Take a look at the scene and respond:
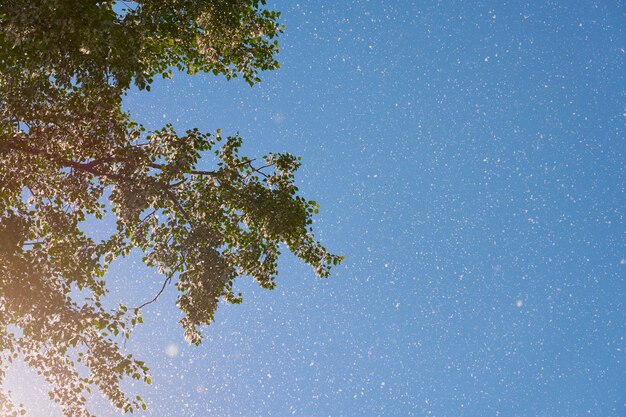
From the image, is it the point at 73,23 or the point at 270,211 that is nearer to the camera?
the point at 73,23

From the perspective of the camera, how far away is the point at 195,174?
14172 millimetres

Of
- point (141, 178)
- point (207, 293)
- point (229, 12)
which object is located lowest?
point (207, 293)

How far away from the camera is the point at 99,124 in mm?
13281

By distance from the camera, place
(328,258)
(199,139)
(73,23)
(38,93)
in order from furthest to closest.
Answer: (328,258)
(199,139)
(38,93)
(73,23)

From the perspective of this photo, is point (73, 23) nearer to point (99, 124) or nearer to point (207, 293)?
point (99, 124)

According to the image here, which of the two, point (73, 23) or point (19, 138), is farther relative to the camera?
point (19, 138)

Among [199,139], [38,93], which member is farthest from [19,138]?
[199,139]

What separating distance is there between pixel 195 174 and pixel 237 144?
113cm

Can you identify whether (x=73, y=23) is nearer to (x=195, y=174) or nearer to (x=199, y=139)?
(x=199, y=139)

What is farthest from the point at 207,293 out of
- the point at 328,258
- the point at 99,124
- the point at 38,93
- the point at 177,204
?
the point at 38,93

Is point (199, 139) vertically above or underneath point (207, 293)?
above

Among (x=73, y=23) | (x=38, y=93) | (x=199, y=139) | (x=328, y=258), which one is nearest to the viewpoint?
(x=73, y=23)

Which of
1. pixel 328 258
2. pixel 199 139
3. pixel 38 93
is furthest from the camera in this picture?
pixel 328 258

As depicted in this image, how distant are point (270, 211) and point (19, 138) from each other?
520cm
